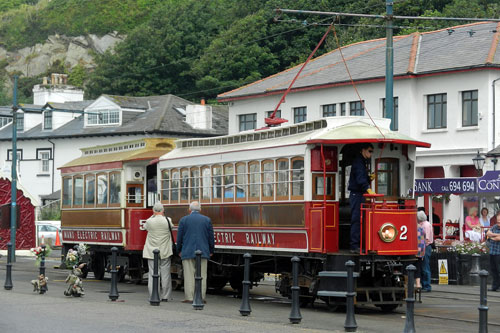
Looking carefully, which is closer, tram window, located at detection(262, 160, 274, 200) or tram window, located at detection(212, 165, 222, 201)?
tram window, located at detection(262, 160, 274, 200)

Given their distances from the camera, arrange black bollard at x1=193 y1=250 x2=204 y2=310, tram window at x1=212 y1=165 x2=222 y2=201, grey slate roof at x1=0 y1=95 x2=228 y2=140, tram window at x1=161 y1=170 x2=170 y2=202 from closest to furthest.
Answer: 1. black bollard at x1=193 y1=250 x2=204 y2=310
2. tram window at x1=212 y1=165 x2=222 y2=201
3. tram window at x1=161 y1=170 x2=170 y2=202
4. grey slate roof at x1=0 y1=95 x2=228 y2=140

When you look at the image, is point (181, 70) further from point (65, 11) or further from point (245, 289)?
point (245, 289)

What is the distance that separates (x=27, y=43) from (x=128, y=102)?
194 ft

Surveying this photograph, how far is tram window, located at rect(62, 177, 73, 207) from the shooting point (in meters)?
28.3

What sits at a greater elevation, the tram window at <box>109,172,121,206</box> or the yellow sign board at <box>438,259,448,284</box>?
the tram window at <box>109,172,121,206</box>

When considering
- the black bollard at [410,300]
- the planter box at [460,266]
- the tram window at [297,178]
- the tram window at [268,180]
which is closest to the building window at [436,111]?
the planter box at [460,266]

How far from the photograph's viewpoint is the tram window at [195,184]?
22.4 metres

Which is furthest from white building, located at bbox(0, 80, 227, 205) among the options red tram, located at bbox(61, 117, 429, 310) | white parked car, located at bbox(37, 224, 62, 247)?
red tram, located at bbox(61, 117, 429, 310)

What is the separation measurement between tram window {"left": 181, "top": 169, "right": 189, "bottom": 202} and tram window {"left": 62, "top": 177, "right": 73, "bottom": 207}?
6177 millimetres

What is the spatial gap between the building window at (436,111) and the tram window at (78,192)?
1876 cm

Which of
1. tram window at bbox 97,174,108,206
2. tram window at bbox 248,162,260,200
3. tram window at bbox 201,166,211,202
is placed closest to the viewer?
tram window at bbox 248,162,260,200

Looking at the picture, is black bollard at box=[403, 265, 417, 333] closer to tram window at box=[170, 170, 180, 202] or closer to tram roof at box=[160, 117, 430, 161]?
tram roof at box=[160, 117, 430, 161]

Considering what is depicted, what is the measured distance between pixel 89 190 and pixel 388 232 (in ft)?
37.0

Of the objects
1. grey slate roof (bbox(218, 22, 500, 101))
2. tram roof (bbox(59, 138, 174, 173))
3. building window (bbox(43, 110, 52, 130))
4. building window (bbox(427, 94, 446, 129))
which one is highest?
grey slate roof (bbox(218, 22, 500, 101))
